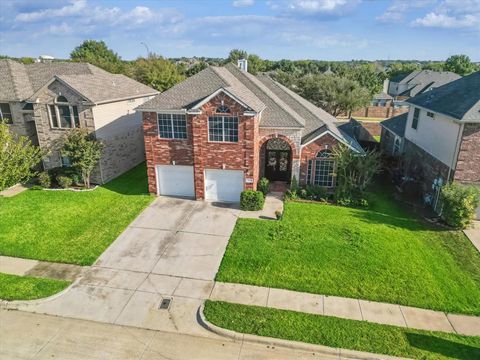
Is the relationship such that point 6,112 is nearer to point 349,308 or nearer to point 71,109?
point 71,109

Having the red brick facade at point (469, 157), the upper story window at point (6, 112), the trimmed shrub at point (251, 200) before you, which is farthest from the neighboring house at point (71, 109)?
the red brick facade at point (469, 157)

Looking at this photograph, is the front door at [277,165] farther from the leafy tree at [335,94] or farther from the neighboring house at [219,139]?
the leafy tree at [335,94]

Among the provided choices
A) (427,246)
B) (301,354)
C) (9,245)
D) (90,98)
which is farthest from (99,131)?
(427,246)

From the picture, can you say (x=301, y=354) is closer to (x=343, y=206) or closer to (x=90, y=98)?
(x=343, y=206)

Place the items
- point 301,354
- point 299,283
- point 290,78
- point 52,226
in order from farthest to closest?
point 290,78, point 52,226, point 299,283, point 301,354

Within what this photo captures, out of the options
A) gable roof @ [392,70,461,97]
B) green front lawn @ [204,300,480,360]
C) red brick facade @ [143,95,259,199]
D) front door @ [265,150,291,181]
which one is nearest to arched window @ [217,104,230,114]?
red brick facade @ [143,95,259,199]
